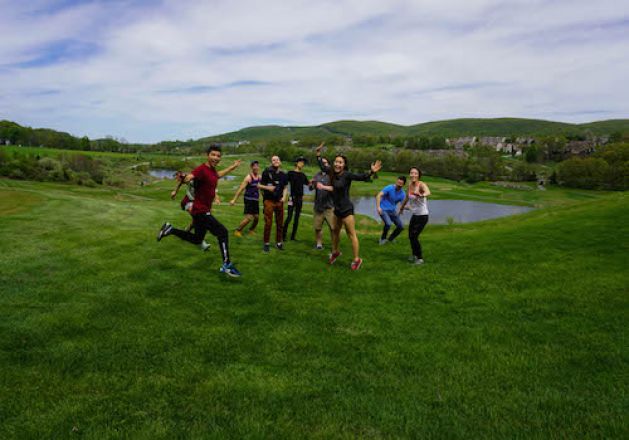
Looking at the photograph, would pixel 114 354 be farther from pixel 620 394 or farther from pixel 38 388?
pixel 620 394

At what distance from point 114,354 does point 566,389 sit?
6.49 meters

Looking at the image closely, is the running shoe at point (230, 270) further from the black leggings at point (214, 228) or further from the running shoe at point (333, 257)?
the running shoe at point (333, 257)

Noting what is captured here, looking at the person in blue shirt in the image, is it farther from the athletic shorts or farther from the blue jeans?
the athletic shorts

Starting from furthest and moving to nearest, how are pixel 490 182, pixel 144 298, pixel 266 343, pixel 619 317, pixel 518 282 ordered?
pixel 490 182, pixel 518 282, pixel 144 298, pixel 619 317, pixel 266 343

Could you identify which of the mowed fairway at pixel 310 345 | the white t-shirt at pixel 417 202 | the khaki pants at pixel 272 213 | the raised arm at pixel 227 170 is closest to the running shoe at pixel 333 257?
the mowed fairway at pixel 310 345

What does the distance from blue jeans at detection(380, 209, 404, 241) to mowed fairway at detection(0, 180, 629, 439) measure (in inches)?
136

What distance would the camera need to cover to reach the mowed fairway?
439cm

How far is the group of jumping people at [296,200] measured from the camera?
9812mm

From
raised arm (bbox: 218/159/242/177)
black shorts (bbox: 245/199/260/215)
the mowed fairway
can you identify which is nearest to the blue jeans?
the mowed fairway

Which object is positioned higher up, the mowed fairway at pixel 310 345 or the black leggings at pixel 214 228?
the black leggings at pixel 214 228

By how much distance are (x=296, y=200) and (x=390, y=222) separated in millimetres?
3946

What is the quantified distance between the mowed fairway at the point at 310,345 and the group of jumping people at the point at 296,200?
2.89ft

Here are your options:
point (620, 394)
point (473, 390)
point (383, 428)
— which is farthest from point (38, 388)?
point (620, 394)

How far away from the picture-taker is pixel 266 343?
6.33m
